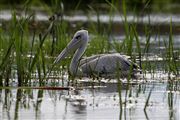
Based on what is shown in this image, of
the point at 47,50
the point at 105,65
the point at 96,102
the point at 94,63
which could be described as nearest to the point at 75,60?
the point at 94,63

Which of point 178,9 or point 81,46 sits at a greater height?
point 178,9

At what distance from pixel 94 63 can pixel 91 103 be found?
286 centimetres

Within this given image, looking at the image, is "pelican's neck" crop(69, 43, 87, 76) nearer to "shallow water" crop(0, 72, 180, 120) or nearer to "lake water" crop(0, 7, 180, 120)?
"lake water" crop(0, 7, 180, 120)

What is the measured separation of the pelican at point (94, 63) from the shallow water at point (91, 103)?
1.14 meters

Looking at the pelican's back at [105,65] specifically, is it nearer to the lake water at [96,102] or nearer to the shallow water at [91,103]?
the lake water at [96,102]

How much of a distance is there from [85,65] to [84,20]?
36.7 ft

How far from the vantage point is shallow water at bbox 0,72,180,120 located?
7.69 metres

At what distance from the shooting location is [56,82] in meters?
9.96

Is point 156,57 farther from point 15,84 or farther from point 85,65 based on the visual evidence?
point 15,84

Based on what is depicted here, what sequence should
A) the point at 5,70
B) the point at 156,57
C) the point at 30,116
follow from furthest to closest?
the point at 156,57 < the point at 5,70 < the point at 30,116

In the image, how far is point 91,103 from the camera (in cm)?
844

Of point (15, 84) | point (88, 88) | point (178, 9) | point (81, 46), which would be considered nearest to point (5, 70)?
point (15, 84)

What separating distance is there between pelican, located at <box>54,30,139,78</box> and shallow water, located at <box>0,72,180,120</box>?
1141 millimetres

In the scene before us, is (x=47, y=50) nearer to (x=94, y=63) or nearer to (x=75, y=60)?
(x=75, y=60)
